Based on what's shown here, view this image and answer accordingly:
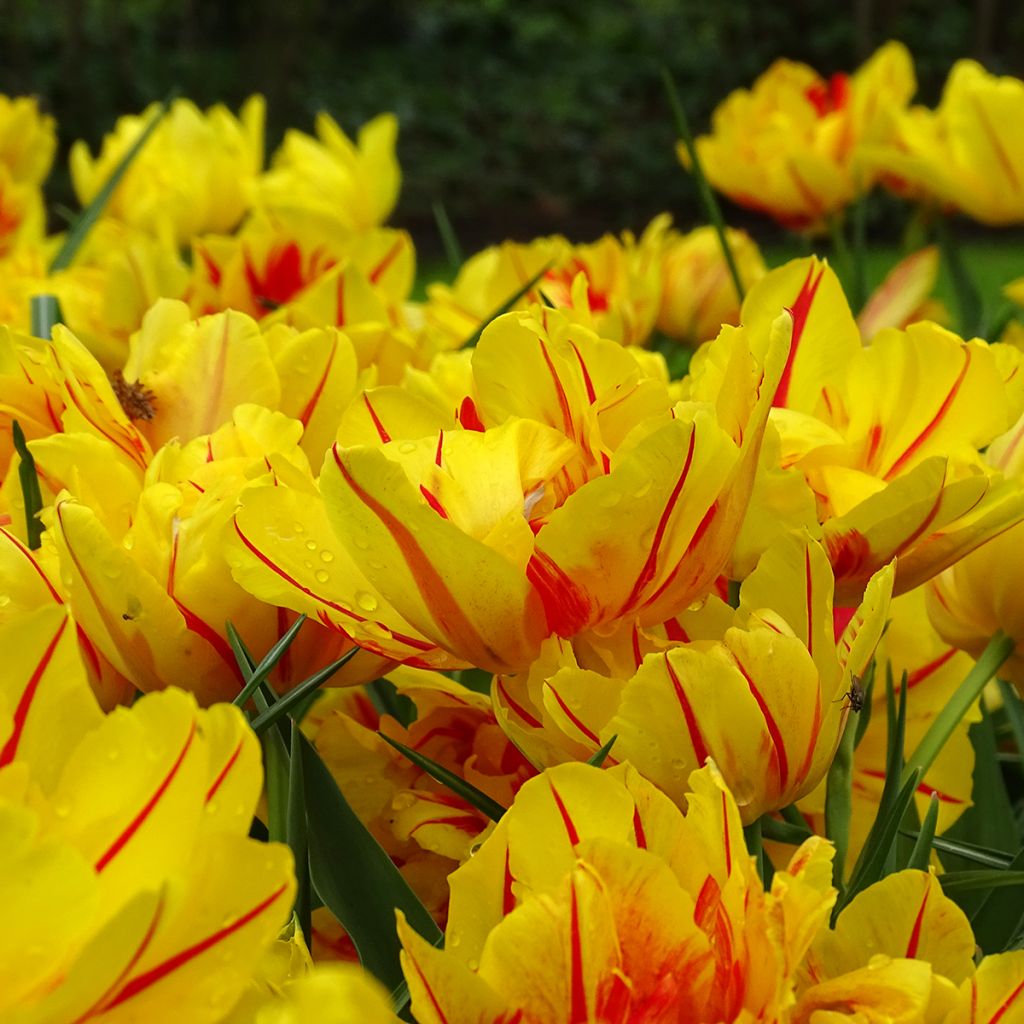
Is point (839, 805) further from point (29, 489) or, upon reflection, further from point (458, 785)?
point (29, 489)

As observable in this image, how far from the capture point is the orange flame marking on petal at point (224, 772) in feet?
0.97

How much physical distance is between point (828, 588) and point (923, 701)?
7.0 inches

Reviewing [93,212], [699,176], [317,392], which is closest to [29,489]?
[317,392]

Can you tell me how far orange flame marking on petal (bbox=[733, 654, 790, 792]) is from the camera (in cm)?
38

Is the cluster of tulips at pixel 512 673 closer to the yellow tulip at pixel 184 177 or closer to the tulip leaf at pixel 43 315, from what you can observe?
the tulip leaf at pixel 43 315

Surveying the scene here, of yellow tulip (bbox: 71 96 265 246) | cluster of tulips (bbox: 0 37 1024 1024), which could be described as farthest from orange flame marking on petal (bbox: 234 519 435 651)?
yellow tulip (bbox: 71 96 265 246)

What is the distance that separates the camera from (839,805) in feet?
1.45

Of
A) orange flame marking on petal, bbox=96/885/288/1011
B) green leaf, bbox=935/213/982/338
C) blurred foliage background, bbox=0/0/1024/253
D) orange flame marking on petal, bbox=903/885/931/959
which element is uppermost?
orange flame marking on petal, bbox=96/885/288/1011

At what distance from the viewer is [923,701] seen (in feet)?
1.83

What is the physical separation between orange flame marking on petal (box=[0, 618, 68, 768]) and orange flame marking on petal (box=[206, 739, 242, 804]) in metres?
0.05

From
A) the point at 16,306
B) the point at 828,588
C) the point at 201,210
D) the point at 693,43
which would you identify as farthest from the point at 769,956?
the point at 693,43

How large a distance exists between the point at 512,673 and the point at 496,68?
24.9ft

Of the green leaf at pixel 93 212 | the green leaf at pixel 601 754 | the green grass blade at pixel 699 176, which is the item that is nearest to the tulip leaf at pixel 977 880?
the green leaf at pixel 601 754

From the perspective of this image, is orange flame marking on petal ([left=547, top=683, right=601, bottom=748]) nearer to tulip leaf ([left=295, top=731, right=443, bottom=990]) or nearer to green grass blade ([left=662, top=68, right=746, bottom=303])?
tulip leaf ([left=295, top=731, right=443, bottom=990])
